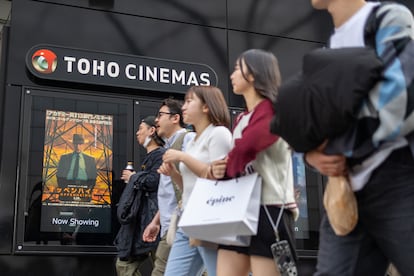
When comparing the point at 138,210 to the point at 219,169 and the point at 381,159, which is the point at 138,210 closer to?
the point at 219,169

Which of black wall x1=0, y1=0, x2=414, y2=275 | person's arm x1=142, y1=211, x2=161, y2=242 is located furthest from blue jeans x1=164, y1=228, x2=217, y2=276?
black wall x1=0, y1=0, x2=414, y2=275

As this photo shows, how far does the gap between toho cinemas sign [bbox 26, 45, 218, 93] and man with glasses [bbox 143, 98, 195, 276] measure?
2.45m

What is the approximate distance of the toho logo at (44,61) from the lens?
23.1ft

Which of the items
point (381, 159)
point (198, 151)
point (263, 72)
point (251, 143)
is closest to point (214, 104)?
point (198, 151)

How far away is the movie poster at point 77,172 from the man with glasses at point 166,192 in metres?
1.99

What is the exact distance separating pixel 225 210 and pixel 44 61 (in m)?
4.70

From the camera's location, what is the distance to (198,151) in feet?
12.4

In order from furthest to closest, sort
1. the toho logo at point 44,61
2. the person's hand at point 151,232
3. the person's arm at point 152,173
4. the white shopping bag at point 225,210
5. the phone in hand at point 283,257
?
the toho logo at point 44,61 → the person's arm at point 152,173 → the person's hand at point 151,232 → the white shopping bag at point 225,210 → the phone in hand at point 283,257

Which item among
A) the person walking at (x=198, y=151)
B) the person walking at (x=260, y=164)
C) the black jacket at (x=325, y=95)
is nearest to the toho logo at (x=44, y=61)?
the person walking at (x=198, y=151)

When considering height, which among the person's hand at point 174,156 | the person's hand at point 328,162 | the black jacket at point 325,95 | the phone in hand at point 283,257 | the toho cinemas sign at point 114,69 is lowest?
the phone in hand at point 283,257

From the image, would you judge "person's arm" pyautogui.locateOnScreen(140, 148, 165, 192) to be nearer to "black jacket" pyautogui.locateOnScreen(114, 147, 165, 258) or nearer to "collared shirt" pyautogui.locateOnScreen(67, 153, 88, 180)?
"black jacket" pyautogui.locateOnScreen(114, 147, 165, 258)

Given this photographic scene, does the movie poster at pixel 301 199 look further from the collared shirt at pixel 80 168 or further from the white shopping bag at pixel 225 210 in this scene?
the white shopping bag at pixel 225 210

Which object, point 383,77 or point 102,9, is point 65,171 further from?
point 383,77

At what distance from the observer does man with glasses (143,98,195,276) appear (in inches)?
185
